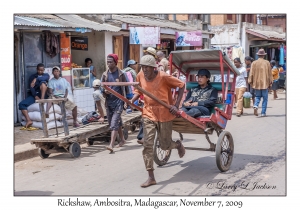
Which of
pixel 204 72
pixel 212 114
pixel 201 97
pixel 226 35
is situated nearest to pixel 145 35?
pixel 204 72

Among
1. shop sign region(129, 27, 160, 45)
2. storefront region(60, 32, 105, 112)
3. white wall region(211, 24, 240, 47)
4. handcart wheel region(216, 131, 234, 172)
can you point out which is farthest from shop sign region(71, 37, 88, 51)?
white wall region(211, 24, 240, 47)

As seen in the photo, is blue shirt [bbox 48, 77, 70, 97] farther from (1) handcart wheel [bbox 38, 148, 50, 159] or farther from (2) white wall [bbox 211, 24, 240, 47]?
(2) white wall [bbox 211, 24, 240, 47]

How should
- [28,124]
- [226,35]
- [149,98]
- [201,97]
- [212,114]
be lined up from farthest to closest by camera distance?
[226,35] < [28,124] < [201,97] < [212,114] < [149,98]

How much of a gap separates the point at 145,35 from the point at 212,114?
819cm

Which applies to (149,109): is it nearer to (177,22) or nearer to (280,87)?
(177,22)

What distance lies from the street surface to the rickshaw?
28 cm

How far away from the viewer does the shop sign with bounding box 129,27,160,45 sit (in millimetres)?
14406

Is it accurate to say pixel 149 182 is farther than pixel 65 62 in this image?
No

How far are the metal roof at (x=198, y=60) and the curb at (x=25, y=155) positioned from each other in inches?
126

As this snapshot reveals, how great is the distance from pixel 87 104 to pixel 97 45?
2266mm

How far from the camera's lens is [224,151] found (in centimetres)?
693

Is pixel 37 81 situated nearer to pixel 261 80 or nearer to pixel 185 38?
pixel 261 80

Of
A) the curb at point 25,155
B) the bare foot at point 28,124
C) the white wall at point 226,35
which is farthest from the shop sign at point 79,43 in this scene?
the white wall at point 226,35

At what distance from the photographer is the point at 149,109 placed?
622 centimetres
